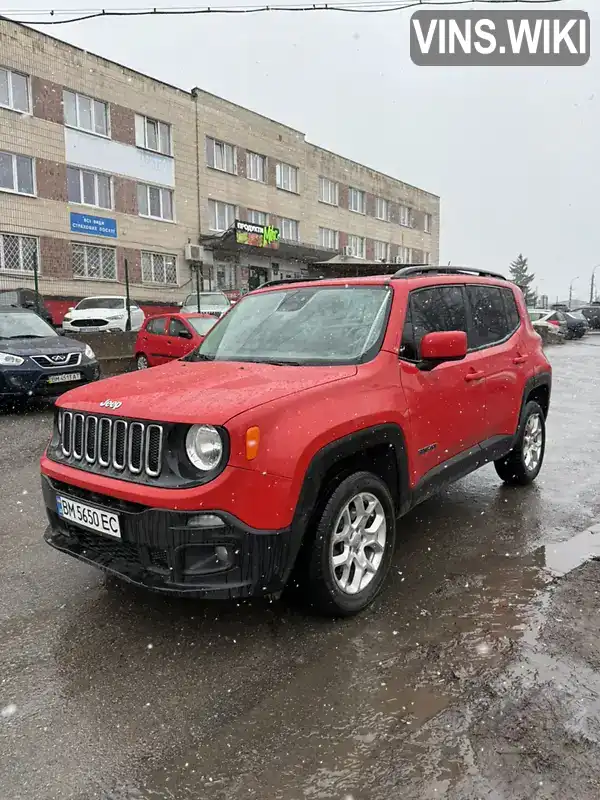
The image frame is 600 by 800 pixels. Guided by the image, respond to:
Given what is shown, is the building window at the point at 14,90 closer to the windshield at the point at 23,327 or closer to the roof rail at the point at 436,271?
the windshield at the point at 23,327

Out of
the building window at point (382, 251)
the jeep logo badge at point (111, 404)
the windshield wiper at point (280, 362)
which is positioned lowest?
the jeep logo badge at point (111, 404)

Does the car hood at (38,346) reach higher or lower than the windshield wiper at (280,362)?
lower

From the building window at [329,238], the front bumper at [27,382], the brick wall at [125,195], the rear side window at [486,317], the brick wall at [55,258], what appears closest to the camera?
the rear side window at [486,317]

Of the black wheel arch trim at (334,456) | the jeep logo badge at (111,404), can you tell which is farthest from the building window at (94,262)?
the black wheel arch trim at (334,456)

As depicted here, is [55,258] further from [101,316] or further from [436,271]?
[436,271]

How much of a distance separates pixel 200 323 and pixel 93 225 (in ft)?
49.1

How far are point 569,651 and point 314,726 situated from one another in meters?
1.27

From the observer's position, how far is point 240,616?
3.10m

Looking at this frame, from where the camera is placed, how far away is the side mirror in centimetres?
343

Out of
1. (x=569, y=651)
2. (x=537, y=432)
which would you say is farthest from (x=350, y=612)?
(x=537, y=432)

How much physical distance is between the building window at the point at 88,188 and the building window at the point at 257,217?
336 inches

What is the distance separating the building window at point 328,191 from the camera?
37.3 metres

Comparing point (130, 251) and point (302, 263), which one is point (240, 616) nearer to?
point (130, 251)

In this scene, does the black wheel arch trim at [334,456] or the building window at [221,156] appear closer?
the black wheel arch trim at [334,456]
